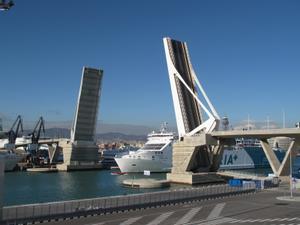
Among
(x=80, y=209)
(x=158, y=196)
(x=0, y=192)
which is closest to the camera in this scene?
(x=0, y=192)

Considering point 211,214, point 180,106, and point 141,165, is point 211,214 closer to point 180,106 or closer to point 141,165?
point 180,106

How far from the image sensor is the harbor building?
95625 millimetres

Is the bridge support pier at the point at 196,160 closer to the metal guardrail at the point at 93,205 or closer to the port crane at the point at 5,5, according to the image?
the metal guardrail at the point at 93,205

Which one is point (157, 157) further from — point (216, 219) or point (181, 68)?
point (216, 219)

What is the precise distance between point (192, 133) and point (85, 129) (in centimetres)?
4298

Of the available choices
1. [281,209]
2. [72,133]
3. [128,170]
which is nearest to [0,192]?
[281,209]

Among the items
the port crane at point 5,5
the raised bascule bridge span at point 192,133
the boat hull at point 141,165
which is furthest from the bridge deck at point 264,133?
the port crane at point 5,5

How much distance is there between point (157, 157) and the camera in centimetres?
8762

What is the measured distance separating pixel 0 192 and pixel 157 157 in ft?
223

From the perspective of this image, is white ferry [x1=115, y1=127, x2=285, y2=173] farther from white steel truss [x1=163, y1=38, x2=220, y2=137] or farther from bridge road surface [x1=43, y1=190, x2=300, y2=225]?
bridge road surface [x1=43, y1=190, x2=300, y2=225]

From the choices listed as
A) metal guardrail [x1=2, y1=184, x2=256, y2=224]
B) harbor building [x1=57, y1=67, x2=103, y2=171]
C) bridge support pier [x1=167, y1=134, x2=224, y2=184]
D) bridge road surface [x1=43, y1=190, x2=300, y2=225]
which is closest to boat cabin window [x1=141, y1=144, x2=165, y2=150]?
harbor building [x1=57, y1=67, x2=103, y2=171]

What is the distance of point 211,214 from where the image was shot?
2522cm

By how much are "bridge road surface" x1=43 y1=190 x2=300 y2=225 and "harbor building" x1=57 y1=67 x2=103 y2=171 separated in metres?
67.5

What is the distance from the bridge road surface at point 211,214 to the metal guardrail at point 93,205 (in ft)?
2.37
